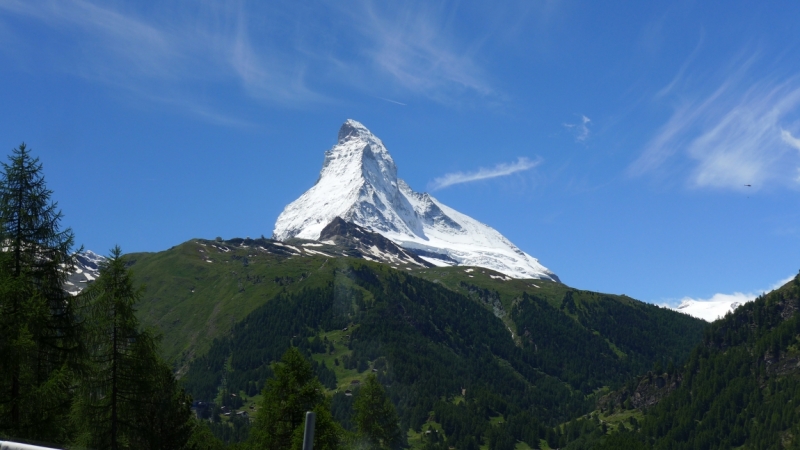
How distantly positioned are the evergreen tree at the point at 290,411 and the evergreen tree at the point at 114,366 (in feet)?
57.1

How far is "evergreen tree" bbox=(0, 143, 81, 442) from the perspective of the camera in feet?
109

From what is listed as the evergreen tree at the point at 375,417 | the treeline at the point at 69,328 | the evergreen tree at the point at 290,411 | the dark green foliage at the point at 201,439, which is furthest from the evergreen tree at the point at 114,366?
the evergreen tree at the point at 375,417

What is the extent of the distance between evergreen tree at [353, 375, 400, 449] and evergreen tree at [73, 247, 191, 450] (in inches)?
1742

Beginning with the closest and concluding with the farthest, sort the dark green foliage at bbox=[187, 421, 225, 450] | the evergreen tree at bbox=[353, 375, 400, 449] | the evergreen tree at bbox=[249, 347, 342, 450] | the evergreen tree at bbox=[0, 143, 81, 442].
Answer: the evergreen tree at bbox=[0, 143, 81, 442] → the dark green foliage at bbox=[187, 421, 225, 450] → the evergreen tree at bbox=[249, 347, 342, 450] → the evergreen tree at bbox=[353, 375, 400, 449]

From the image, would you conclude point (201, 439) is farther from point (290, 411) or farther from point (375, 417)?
point (375, 417)

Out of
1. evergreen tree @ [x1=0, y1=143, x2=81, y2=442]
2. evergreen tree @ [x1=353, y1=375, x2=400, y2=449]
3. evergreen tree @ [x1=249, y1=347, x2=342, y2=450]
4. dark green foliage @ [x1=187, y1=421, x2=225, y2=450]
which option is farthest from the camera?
evergreen tree @ [x1=353, y1=375, x2=400, y2=449]

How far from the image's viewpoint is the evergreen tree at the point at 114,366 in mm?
36375

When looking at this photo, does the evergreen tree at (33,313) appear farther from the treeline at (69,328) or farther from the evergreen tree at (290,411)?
the evergreen tree at (290,411)

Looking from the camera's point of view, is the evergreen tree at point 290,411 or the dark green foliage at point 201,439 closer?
the dark green foliage at point 201,439

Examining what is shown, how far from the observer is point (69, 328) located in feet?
120

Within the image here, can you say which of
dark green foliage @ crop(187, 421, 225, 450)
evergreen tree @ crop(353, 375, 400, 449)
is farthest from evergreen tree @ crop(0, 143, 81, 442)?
evergreen tree @ crop(353, 375, 400, 449)

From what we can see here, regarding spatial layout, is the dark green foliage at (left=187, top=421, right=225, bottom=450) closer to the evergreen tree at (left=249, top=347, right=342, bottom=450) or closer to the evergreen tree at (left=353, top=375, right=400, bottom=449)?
the evergreen tree at (left=249, top=347, right=342, bottom=450)

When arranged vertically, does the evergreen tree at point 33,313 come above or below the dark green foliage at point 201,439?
above

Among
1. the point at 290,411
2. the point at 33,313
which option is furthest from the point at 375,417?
the point at 33,313
